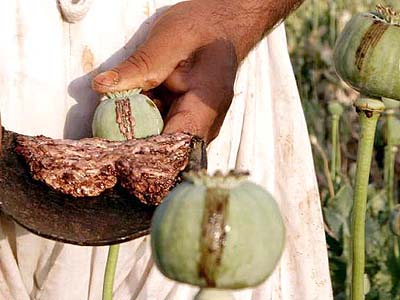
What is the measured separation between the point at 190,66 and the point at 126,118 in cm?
29

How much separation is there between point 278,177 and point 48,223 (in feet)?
2.49

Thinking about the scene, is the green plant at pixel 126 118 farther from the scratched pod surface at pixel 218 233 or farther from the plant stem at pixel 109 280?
the scratched pod surface at pixel 218 233

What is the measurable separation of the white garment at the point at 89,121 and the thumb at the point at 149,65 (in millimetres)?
83

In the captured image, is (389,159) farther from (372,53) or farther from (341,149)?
(372,53)

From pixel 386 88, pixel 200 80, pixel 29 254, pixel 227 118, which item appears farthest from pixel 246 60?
pixel 386 88

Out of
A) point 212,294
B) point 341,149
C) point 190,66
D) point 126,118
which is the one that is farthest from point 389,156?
point 212,294

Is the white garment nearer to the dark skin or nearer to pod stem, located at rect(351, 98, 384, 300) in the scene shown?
the dark skin

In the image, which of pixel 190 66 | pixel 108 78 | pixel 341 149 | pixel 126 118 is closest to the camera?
pixel 126 118

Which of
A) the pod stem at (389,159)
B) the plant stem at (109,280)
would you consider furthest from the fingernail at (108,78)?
the pod stem at (389,159)

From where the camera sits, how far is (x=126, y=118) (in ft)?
6.07

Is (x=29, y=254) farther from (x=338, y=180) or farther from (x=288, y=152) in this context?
(x=338, y=180)

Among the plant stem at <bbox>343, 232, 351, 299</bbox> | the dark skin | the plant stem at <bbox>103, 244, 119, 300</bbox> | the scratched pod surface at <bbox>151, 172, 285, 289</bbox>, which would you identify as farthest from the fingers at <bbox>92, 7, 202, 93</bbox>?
the plant stem at <bbox>343, 232, 351, 299</bbox>

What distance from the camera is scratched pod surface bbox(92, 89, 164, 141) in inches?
73.1

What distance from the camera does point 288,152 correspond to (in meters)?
2.40
